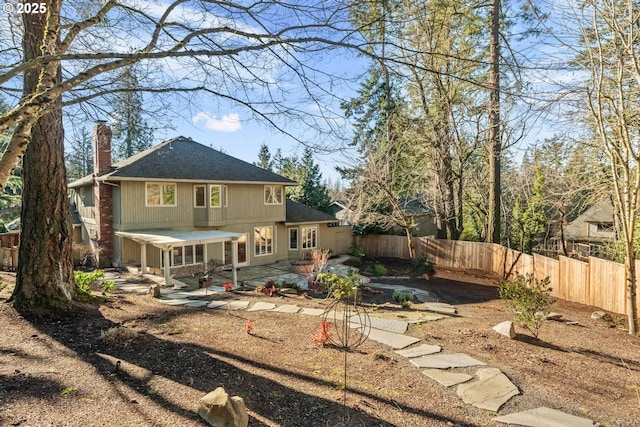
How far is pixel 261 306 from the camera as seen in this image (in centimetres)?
772

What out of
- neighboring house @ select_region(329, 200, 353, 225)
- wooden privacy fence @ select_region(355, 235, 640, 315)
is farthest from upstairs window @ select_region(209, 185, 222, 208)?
wooden privacy fence @ select_region(355, 235, 640, 315)

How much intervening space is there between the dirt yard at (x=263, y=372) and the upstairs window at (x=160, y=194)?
29.0 ft

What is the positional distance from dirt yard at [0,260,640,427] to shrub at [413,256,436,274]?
10136mm

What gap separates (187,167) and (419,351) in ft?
45.2

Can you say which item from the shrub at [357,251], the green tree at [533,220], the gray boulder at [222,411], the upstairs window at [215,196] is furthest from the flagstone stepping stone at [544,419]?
the green tree at [533,220]

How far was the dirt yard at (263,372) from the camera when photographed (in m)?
3.21

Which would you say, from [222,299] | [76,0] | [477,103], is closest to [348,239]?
[477,103]

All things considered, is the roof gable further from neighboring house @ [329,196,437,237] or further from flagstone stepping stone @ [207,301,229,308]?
flagstone stepping stone @ [207,301,229,308]

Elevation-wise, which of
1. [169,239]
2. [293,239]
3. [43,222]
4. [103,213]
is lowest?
[293,239]

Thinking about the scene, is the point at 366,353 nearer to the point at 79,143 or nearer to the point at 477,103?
the point at 79,143

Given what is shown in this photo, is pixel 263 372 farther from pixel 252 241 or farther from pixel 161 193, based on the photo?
pixel 252 241

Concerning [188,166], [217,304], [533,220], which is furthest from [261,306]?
[533,220]

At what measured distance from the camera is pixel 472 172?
19.0 metres

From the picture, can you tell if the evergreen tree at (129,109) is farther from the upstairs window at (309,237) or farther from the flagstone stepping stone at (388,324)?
the upstairs window at (309,237)
